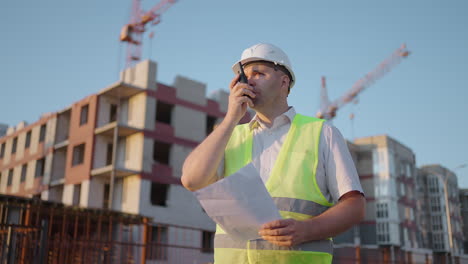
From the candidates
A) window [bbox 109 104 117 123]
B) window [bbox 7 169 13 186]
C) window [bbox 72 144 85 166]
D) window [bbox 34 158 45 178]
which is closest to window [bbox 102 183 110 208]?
window [bbox 72 144 85 166]

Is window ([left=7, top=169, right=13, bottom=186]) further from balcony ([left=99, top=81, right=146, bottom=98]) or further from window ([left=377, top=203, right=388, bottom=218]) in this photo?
window ([left=377, top=203, right=388, bottom=218])

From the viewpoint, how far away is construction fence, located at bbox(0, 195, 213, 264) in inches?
330

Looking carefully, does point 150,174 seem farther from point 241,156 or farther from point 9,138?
point 241,156

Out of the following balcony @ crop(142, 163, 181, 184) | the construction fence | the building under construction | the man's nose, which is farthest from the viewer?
balcony @ crop(142, 163, 181, 184)

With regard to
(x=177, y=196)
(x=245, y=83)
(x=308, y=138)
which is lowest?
(x=308, y=138)

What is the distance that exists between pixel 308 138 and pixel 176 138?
2706 cm

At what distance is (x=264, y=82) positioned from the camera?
7.29ft

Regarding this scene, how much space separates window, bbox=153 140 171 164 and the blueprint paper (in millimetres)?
26926

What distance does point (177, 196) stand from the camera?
2819 cm

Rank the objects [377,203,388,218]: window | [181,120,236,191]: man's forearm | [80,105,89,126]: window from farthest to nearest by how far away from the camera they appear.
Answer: [377,203,388,218]: window
[80,105,89,126]: window
[181,120,236,191]: man's forearm

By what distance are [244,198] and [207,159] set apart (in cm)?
29

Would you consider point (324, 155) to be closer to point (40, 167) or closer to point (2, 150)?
point (40, 167)

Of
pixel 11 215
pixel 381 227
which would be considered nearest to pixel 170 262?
pixel 11 215

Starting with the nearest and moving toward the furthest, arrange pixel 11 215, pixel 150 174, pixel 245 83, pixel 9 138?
pixel 245 83 < pixel 11 215 < pixel 150 174 < pixel 9 138
